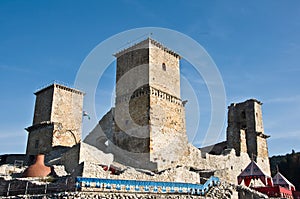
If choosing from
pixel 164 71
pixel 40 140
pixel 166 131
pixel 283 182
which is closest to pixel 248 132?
pixel 283 182

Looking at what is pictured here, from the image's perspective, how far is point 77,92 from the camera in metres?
34.6

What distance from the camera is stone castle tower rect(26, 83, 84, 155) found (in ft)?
97.8

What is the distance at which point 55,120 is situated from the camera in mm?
31078

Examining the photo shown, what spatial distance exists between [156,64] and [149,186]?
1498cm

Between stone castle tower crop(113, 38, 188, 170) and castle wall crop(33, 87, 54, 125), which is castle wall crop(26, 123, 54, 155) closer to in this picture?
castle wall crop(33, 87, 54, 125)

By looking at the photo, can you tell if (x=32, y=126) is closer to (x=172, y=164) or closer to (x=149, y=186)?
(x=172, y=164)

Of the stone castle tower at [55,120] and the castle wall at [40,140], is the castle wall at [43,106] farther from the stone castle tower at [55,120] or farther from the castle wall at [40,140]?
the castle wall at [40,140]

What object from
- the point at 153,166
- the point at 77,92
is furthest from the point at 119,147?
the point at 77,92

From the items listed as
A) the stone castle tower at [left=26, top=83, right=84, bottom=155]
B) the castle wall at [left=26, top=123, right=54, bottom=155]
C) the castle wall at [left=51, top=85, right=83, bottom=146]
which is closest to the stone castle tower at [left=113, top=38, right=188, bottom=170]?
the castle wall at [left=51, top=85, right=83, bottom=146]

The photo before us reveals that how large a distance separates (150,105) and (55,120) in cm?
1083

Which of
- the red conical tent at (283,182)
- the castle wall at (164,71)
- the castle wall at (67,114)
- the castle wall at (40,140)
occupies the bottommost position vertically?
the red conical tent at (283,182)

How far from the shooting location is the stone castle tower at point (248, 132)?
35.5m

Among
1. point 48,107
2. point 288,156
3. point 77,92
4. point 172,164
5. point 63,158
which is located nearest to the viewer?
point 63,158

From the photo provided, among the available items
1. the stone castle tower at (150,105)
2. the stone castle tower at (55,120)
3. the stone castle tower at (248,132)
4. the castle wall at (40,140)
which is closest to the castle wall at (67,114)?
the stone castle tower at (55,120)
